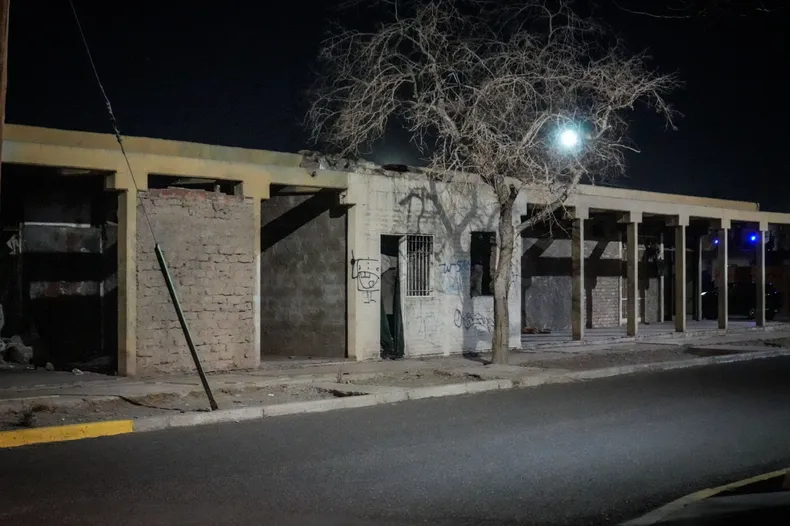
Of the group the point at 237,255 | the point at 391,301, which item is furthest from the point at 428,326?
the point at 237,255

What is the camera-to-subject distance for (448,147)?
16.6 m

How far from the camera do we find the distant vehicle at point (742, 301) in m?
32.1

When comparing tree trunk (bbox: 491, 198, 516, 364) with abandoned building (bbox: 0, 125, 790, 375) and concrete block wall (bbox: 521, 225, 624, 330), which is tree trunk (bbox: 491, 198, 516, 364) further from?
concrete block wall (bbox: 521, 225, 624, 330)

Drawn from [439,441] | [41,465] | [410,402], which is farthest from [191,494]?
[410,402]

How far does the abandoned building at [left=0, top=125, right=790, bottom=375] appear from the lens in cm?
1409

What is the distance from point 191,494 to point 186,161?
8.39 metres

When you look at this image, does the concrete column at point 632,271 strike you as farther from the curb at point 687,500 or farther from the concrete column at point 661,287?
the curb at point 687,500

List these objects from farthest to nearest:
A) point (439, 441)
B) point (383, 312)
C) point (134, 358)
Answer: point (383, 312), point (134, 358), point (439, 441)

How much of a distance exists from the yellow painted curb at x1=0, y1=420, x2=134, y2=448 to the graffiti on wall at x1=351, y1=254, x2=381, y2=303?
7.50 m

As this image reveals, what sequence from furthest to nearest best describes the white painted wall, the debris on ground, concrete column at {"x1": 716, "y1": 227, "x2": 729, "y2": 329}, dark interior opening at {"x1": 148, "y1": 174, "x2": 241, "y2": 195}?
concrete column at {"x1": 716, "y1": 227, "x2": 729, "y2": 329}, the white painted wall, dark interior opening at {"x1": 148, "y1": 174, "x2": 241, "y2": 195}, the debris on ground

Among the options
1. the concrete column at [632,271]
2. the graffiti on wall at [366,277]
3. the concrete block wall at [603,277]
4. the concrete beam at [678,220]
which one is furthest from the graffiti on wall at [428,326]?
the concrete block wall at [603,277]

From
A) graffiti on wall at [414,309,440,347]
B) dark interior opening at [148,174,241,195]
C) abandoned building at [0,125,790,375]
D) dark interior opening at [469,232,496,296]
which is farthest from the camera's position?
dark interior opening at [469,232,496,296]

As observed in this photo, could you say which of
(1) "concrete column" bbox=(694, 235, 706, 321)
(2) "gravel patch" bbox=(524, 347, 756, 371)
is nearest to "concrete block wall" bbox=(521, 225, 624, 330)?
(1) "concrete column" bbox=(694, 235, 706, 321)

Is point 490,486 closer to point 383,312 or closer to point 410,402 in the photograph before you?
point 410,402
